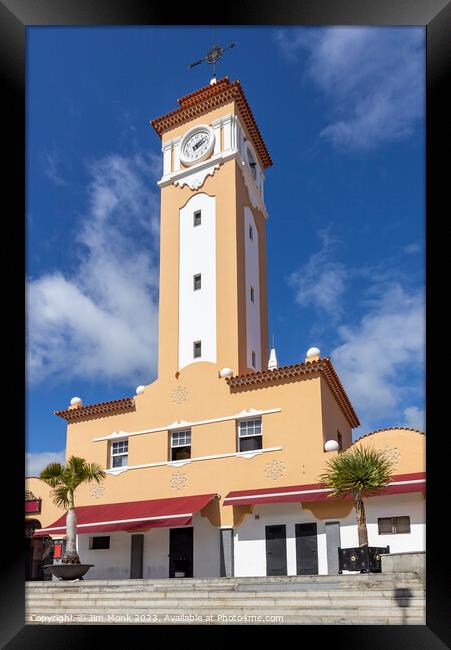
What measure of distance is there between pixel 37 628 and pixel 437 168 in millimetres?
6196

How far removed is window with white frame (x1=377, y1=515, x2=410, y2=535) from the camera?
1961 centimetres

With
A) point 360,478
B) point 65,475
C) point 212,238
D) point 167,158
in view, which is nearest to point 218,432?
point 65,475

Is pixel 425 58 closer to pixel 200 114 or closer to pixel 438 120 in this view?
pixel 438 120

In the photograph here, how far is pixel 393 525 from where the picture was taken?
19.8 metres

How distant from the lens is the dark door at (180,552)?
22594 mm

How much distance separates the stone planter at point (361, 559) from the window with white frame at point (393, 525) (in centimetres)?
371

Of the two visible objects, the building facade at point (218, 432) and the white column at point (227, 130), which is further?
the white column at point (227, 130)

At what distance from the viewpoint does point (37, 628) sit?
639 centimetres

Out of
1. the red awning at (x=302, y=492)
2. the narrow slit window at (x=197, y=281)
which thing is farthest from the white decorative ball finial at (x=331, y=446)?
the narrow slit window at (x=197, y=281)

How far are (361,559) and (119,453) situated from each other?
13370 millimetres

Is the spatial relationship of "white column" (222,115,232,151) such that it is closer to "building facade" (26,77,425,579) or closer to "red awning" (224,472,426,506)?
"building facade" (26,77,425,579)

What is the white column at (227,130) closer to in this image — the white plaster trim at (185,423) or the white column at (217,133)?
the white column at (217,133)

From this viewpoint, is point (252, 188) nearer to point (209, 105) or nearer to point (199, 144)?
point (199, 144)

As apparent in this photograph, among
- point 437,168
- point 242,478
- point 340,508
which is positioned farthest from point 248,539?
point 437,168
